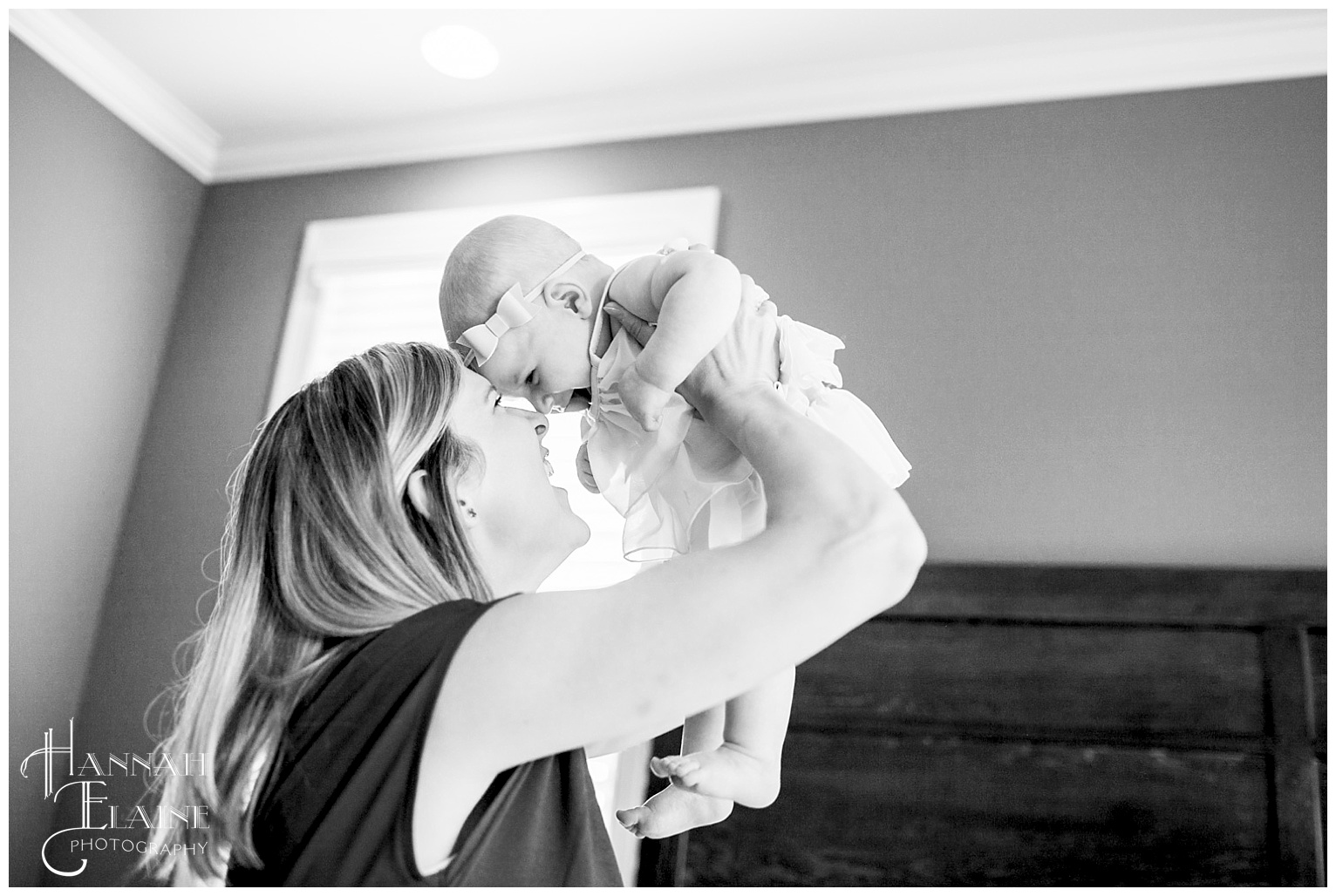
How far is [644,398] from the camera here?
792 mm

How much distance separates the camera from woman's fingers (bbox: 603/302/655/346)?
2.96 feet

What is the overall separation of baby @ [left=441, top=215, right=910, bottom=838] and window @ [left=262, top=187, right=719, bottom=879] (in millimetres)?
1134

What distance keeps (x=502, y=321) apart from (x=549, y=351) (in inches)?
2.1

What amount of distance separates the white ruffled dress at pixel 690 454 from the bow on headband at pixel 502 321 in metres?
0.09

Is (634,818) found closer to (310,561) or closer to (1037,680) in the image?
(310,561)

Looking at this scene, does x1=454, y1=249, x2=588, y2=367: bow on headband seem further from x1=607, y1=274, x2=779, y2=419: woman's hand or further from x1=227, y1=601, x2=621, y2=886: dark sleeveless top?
x1=227, y1=601, x2=621, y2=886: dark sleeveless top

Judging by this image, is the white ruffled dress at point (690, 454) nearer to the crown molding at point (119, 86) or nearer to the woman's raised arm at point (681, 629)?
the woman's raised arm at point (681, 629)

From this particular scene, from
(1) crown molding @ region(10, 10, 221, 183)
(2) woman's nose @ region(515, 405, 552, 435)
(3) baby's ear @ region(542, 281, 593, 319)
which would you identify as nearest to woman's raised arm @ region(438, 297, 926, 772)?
(2) woman's nose @ region(515, 405, 552, 435)

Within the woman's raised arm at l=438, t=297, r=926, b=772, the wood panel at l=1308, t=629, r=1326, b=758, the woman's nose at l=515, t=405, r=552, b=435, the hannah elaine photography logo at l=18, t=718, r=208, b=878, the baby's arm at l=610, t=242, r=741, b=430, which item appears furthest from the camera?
the hannah elaine photography logo at l=18, t=718, r=208, b=878

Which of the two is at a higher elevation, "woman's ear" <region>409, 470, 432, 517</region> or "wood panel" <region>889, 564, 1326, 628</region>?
"wood panel" <region>889, 564, 1326, 628</region>

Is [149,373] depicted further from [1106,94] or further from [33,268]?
[1106,94]

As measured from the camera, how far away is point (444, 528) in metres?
0.77

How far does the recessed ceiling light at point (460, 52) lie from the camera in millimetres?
2176

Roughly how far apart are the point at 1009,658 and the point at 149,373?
2.01 meters
